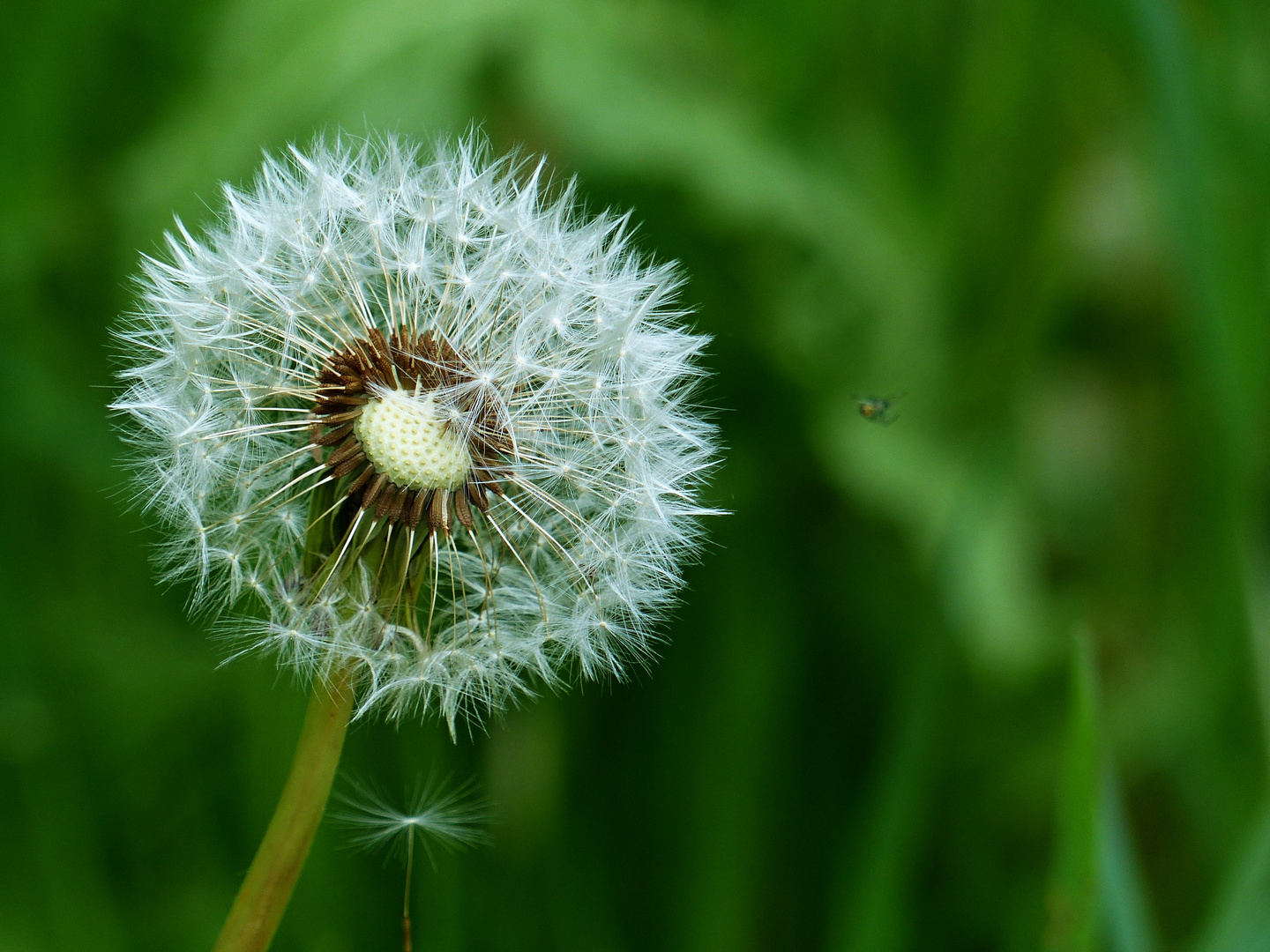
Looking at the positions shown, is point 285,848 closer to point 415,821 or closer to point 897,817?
point 415,821

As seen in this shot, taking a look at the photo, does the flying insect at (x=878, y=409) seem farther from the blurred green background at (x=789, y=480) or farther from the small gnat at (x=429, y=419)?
the small gnat at (x=429, y=419)

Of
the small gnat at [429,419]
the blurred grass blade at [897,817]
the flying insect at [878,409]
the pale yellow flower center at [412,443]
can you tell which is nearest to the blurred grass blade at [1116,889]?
the blurred grass blade at [897,817]

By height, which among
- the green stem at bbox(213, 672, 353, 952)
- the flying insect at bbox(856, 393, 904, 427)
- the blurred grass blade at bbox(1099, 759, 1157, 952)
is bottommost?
the green stem at bbox(213, 672, 353, 952)

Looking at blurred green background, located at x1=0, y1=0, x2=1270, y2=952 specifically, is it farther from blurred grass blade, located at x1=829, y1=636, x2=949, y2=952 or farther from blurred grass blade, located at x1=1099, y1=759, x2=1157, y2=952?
blurred grass blade, located at x1=1099, y1=759, x2=1157, y2=952

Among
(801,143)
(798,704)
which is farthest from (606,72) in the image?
(798,704)

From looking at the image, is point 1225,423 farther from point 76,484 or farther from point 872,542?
point 76,484

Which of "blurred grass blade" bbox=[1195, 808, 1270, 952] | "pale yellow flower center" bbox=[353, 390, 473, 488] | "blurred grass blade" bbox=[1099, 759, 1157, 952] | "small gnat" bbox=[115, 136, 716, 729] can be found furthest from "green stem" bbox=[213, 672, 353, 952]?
"blurred grass blade" bbox=[1195, 808, 1270, 952]
